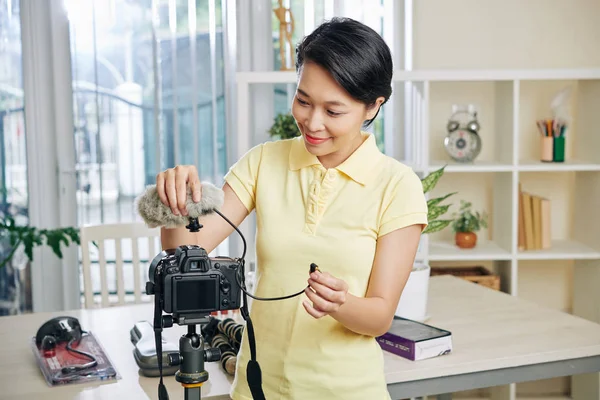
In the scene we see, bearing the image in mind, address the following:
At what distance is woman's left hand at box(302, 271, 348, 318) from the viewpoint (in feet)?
3.80

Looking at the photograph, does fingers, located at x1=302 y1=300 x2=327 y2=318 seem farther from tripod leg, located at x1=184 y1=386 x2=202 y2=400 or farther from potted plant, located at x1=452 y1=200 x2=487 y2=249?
potted plant, located at x1=452 y1=200 x2=487 y2=249

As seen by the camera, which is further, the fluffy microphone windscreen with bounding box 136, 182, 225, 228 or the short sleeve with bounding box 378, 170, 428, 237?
the short sleeve with bounding box 378, 170, 428, 237

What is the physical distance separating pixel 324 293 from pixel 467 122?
2403mm

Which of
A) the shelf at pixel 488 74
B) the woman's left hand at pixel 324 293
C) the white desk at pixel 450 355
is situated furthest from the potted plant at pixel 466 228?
the woman's left hand at pixel 324 293

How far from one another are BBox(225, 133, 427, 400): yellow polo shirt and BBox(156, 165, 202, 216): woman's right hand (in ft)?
0.88

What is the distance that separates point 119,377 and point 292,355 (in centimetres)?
53

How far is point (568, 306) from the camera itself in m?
3.69

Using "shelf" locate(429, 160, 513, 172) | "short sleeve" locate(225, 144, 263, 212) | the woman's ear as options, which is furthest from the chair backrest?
the woman's ear

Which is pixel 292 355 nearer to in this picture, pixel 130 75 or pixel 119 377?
pixel 119 377

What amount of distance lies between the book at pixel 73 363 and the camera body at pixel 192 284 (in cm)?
71

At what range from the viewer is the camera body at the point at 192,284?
1.09m

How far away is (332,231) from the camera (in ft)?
4.63

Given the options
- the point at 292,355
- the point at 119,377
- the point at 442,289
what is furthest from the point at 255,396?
the point at 442,289

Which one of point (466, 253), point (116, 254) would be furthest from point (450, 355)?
point (466, 253)
